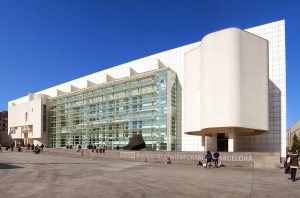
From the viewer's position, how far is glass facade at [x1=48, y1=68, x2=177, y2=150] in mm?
41816

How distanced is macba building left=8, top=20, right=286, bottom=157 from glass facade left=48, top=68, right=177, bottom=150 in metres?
0.15

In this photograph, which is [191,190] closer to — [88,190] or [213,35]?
[88,190]

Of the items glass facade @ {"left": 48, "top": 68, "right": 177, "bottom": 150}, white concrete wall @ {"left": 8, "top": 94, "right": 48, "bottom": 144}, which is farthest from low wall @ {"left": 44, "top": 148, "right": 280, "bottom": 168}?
white concrete wall @ {"left": 8, "top": 94, "right": 48, "bottom": 144}

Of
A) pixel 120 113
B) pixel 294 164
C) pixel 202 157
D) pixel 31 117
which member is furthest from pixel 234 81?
pixel 31 117


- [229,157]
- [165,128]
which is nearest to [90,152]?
[165,128]

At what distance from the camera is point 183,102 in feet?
138

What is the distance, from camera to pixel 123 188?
1137 cm

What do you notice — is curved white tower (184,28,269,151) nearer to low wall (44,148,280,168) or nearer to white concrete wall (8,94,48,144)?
low wall (44,148,280,168)

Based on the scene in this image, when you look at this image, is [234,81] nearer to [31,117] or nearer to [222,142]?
[222,142]

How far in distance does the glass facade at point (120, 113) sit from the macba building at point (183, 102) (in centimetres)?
15

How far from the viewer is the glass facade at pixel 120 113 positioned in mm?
41816

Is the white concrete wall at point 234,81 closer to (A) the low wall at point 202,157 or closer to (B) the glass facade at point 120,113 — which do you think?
(A) the low wall at point 202,157

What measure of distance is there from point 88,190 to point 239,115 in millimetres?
19566

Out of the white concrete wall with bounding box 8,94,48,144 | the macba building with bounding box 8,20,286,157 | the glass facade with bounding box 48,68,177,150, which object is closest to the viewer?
the macba building with bounding box 8,20,286,157
